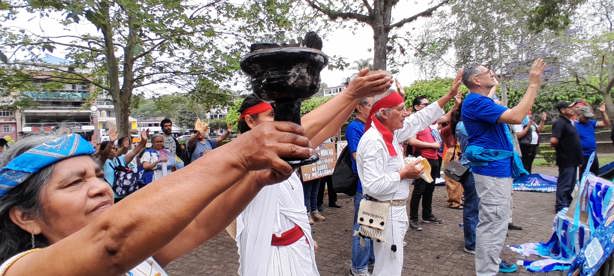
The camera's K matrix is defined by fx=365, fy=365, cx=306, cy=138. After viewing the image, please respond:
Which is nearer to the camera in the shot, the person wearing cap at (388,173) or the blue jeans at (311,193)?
the person wearing cap at (388,173)

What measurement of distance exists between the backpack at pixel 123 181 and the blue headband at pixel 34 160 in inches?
181

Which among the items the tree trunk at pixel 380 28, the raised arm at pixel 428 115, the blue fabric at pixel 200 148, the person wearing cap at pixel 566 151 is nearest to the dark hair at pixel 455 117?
the raised arm at pixel 428 115

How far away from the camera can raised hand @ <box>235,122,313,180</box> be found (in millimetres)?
903

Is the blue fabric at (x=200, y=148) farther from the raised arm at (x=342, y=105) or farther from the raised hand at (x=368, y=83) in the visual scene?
the raised hand at (x=368, y=83)

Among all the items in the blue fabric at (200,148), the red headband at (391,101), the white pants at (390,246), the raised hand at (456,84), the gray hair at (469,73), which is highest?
the gray hair at (469,73)

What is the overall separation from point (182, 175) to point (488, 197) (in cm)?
364

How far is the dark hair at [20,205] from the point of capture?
1243mm

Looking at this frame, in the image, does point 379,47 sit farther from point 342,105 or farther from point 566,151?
point 342,105

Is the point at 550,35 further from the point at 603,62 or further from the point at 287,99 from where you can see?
the point at 287,99

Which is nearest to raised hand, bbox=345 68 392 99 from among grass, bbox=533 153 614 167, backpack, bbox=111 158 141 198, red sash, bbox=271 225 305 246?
red sash, bbox=271 225 305 246

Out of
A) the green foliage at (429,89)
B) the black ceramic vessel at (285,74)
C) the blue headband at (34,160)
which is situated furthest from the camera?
the green foliage at (429,89)

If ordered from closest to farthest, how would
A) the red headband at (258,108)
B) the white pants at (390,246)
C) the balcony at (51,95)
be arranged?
1. the red headband at (258,108)
2. the white pants at (390,246)
3. the balcony at (51,95)

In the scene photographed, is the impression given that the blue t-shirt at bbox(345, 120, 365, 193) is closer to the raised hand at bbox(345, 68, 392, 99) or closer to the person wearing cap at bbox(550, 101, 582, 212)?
the raised hand at bbox(345, 68, 392, 99)

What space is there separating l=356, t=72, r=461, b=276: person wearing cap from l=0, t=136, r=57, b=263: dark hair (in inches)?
96.6
